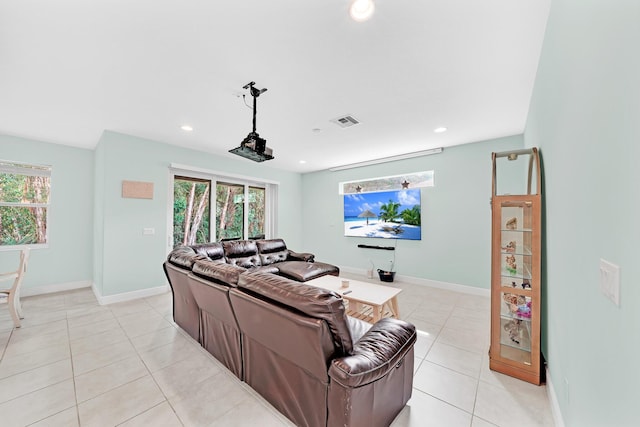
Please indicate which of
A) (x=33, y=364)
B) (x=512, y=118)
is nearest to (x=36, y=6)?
(x=33, y=364)

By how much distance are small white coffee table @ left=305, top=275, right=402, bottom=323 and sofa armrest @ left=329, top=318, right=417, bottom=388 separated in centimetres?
90

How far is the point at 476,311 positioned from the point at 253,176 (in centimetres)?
485

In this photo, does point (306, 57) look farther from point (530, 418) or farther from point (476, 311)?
point (476, 311)

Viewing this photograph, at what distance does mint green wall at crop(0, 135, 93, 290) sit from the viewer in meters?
3.97

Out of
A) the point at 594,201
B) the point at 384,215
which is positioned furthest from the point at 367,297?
the point at 384,215

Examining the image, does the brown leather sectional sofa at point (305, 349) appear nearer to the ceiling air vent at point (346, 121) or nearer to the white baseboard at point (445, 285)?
the ceiling air vent at point (346, 121)

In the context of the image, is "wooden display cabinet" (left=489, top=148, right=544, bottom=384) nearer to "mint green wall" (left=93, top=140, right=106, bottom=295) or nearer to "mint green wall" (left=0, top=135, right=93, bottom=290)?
"mint green wall" (left=93, top=140, right=106, bottom=295)

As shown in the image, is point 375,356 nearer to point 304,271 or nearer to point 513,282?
point 513,282

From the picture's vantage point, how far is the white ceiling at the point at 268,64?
1598mm

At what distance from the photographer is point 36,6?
154cm

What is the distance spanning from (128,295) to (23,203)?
2.31 m

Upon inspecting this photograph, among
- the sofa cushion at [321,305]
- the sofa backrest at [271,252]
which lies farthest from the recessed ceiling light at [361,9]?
the sofa backrest at [271,252]

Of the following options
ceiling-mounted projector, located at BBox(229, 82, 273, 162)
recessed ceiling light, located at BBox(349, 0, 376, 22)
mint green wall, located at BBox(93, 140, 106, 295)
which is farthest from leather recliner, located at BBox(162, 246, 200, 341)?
recessed ceiling light, located at BBox(349, 0, 376, 22)

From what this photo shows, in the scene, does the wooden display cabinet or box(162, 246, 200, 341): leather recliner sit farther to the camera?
box(162, 246, 200, 341): leather recliner
